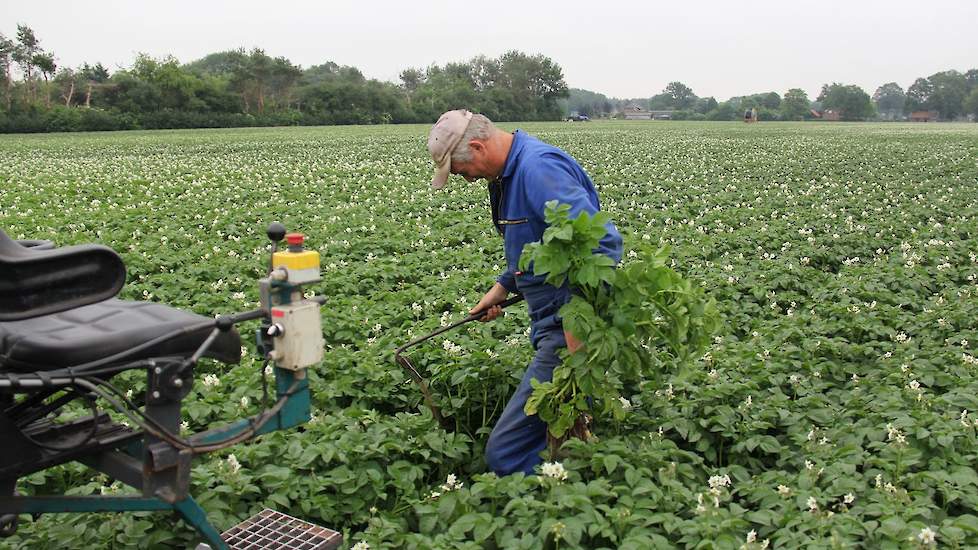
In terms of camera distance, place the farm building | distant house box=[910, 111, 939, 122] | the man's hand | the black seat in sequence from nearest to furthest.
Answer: the black seat → the man's hand → the farm building → distant house box=[910, 111, 939, 122]

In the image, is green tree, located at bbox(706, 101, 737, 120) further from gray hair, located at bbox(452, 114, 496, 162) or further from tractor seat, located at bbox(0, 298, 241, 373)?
tractor seat, located at bbox(0, 298, 241, 373)

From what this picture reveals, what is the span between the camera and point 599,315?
3678mm

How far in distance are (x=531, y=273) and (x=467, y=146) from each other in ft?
2.22

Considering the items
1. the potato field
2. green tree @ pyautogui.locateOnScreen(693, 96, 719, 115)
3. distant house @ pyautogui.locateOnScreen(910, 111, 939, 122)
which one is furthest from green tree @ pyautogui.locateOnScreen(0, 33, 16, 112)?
distant house @ pyautogui.locateOnScreen(910, 111, 939, 122)

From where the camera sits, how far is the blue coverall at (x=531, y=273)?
3.82 metres

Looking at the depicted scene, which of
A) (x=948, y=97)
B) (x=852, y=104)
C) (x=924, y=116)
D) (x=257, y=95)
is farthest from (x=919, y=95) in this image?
(x=257, y=95)

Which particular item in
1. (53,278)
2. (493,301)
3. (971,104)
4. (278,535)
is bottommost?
(278,535)

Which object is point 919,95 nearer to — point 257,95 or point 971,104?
point 971,104

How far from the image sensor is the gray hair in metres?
3.88

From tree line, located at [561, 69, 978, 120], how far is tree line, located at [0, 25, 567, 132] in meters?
27.1

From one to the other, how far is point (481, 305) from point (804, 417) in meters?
1.83

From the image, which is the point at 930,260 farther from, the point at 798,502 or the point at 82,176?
the point at 82,176

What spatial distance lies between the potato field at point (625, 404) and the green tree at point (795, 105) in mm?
110971

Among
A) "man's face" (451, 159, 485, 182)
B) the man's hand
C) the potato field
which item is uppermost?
"man's face" (451, 159, 485, 182)
